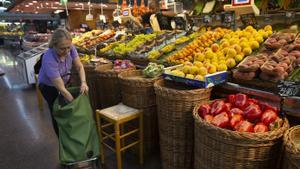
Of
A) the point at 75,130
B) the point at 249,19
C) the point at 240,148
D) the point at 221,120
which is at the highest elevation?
the point at 249,19

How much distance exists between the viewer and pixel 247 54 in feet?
7.47

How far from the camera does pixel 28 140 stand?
127 inches

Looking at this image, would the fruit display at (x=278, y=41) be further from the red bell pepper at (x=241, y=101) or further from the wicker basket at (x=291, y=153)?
the wicker basket at (x=291, y=153)

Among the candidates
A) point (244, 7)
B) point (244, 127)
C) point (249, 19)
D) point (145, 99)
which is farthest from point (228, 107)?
point (249, 19)

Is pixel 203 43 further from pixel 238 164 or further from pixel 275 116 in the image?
pixel 238 164

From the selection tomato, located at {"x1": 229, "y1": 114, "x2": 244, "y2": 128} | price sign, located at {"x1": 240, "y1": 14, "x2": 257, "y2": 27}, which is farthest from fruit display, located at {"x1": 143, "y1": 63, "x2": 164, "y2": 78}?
price sign, located at {"x1": 240, "y1": 14, "x2": 257, "y2": 27}

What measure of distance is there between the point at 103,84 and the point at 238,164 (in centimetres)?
205

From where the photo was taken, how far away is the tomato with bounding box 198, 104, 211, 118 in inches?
67.5

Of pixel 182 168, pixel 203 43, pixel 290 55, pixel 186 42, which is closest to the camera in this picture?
pixel 290 55

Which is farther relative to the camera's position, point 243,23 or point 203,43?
point 243,23

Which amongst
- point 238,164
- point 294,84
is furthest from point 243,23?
point 238,164

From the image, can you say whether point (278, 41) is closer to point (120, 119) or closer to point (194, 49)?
point (194, 49)

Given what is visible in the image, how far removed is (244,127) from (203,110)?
13.2 inches

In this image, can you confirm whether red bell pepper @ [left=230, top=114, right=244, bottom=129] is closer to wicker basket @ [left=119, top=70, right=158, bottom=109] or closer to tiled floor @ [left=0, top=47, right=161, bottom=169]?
wicker basket @ [left=119, top=70, right=158, bottom=109]
